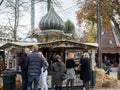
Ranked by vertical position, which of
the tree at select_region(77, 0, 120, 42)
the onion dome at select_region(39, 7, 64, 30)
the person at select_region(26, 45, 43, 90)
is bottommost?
the person at select_region(26, 45, 43, 90)

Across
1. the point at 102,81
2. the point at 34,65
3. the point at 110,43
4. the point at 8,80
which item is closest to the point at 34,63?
the point at 34,65

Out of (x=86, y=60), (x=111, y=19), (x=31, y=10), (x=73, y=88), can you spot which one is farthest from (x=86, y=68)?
(x=111, y=19)

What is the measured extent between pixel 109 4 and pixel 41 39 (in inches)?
648

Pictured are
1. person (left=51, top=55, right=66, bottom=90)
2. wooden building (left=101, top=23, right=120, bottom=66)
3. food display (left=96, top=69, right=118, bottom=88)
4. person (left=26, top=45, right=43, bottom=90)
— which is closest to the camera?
person (left=26, top=45, right=43, bottom=90)

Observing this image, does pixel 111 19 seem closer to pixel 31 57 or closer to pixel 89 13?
pixel 89 13

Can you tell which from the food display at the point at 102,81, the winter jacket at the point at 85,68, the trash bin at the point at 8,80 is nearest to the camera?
the trash bin at the point at 8,80

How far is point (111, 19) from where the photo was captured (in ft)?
138

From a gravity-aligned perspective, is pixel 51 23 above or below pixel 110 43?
above

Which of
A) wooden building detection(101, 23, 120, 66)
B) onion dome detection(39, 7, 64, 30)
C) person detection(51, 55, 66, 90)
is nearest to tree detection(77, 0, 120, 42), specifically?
onion dome detection(39, 7, 64, 30)

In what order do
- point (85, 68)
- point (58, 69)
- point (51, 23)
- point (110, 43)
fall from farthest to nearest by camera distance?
point (110, 43) → point (51, 23) → point (85, 68) → point (58, 69)

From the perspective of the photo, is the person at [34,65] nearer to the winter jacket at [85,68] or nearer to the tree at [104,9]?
the winter jacket at [85,68]

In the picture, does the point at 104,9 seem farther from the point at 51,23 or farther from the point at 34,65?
the point at 34,65

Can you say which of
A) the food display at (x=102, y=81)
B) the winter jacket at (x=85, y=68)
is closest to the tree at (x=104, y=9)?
the food display at (x=102, y=81)

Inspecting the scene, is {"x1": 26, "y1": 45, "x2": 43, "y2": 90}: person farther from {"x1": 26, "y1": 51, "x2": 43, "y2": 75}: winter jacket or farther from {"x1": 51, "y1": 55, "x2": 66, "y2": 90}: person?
{"x1": 51, "y1": 55, "x2": 66, "y2": 90}: person
